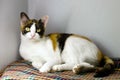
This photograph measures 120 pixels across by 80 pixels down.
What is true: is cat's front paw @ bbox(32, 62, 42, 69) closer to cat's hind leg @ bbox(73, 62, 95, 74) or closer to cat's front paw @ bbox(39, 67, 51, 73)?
cat's front paw @ bbox(39, 67, 51, 73)

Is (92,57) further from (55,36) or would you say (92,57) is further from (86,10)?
(86,10)

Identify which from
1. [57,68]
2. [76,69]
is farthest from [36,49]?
[76,69]

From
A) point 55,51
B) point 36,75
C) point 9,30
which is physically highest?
point 9,30

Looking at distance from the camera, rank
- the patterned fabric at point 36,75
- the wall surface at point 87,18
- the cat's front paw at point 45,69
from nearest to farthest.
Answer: the patterned fabric at point 36,75, the cat's front paw at point 45,69, the wall surface at point 87,18

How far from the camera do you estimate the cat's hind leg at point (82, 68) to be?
1.40m

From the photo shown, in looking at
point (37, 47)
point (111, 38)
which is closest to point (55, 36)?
point (37, 47)

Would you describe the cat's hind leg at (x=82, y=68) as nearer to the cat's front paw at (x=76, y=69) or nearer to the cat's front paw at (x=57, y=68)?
the cat's front paw at (x=76, y=69)

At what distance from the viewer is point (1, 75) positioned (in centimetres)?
157

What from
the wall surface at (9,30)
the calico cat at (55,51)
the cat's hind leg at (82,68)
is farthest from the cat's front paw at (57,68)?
the wall surface at (9,30)

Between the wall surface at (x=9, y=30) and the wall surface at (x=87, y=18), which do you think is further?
the wall surface at (x=87, y=18)

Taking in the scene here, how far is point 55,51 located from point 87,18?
426 mm

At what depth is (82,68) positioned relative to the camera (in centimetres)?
141

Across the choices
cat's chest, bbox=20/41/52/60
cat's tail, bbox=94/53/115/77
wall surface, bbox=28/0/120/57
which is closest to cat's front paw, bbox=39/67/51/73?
cat's chest, bbox=20/41/52/60

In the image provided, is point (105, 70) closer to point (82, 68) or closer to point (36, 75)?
point (82, 68)
